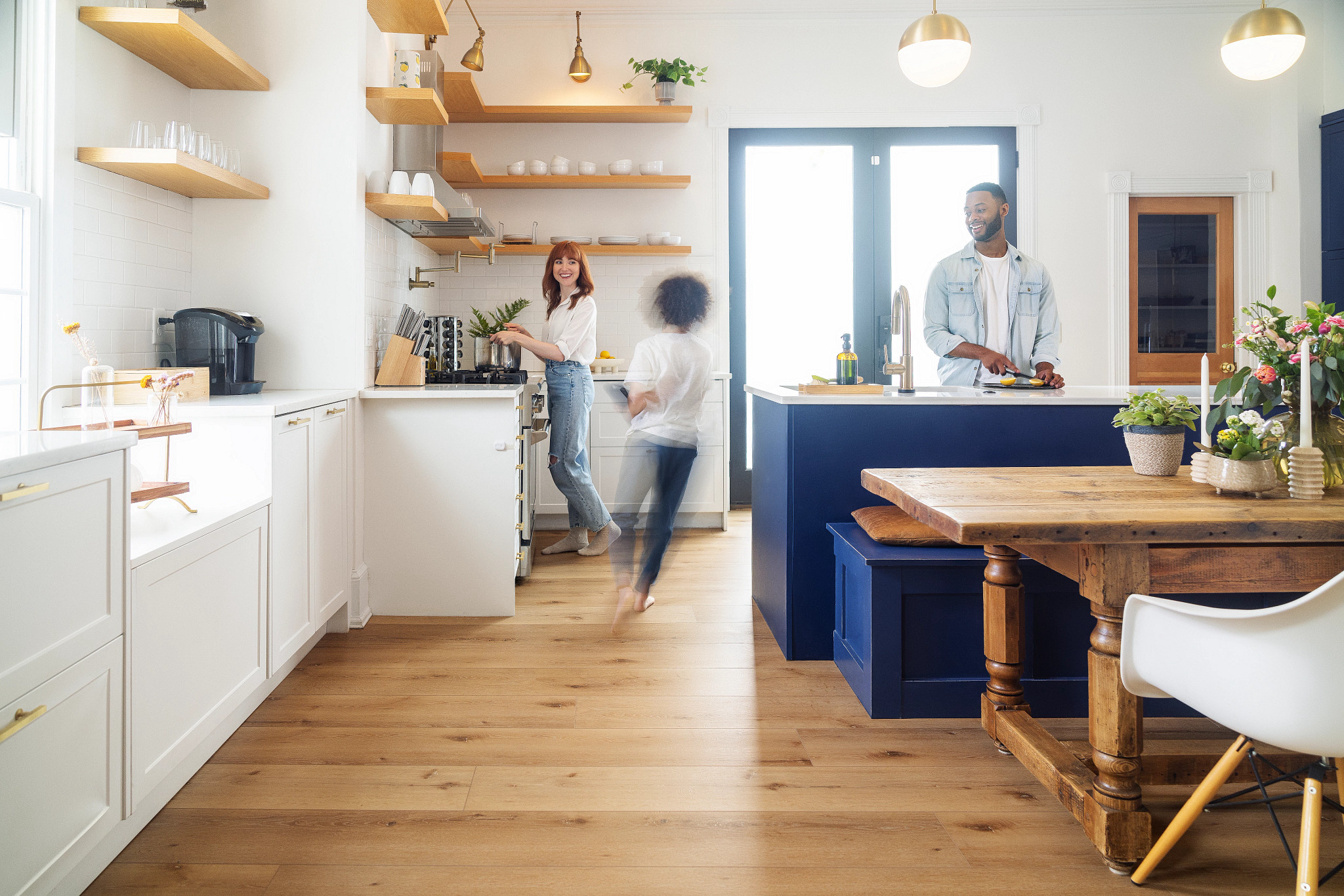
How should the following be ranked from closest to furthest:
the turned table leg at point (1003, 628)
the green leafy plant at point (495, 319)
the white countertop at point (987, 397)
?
the turned table leg at point (1003, 628)
the white countertop at point (987, 397)
the green leafy plant at point (495, 319)

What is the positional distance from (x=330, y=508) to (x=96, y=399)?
2.75 feet

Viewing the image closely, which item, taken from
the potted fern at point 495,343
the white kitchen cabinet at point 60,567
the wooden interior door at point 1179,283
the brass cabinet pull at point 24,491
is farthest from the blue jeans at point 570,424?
the wooden interior door at point 1179,283

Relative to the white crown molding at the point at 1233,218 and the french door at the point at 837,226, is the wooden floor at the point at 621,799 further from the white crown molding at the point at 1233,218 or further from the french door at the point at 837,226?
the white crown molding at the point at 1233,218

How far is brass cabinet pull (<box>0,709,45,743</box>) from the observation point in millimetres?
1279

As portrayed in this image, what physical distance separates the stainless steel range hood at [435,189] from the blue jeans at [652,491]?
5.38 feet

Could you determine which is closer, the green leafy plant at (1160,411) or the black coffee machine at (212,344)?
the green leafy plant at (1160,411)

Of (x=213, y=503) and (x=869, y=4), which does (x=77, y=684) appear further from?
(x=869, y=4)

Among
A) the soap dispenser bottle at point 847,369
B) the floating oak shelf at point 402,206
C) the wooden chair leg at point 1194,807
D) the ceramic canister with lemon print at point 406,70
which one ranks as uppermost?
the ceramic canister with lemon print at point 406,70

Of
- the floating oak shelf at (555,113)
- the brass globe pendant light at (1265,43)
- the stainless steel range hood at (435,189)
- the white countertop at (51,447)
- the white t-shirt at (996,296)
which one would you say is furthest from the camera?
the floating oak shelf at (555,113)

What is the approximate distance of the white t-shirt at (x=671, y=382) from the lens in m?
2.95

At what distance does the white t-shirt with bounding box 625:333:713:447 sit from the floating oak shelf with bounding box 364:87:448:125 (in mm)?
1498

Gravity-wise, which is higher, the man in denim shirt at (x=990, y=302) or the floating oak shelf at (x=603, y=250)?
the floating oak shelf at (x=603, y=250)

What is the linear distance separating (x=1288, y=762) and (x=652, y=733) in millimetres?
1485

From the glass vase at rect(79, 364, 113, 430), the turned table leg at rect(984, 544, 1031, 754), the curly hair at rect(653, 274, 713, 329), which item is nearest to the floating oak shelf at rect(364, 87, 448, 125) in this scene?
the curly hair at rect(653, 274, 713, 329)
